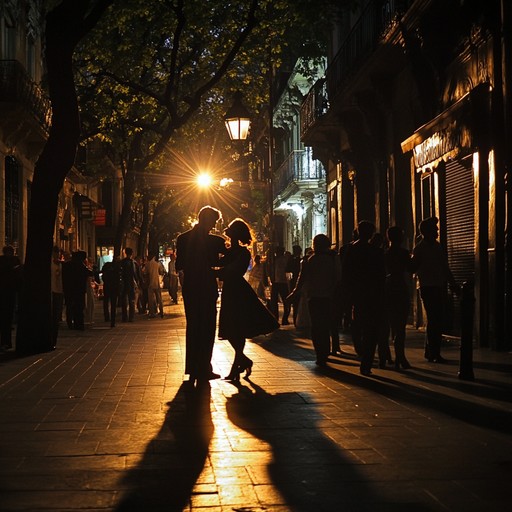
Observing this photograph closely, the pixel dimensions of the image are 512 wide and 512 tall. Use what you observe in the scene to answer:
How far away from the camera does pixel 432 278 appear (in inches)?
527

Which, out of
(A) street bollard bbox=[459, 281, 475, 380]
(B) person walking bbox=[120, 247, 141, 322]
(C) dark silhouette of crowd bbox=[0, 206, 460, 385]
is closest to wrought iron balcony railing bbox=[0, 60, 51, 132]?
(B) person walking bbox=[120, 247, 141, 322]

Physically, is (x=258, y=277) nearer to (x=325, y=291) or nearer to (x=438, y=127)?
(x=438, y=127)

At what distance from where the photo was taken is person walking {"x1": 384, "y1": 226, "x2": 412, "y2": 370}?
1260cm

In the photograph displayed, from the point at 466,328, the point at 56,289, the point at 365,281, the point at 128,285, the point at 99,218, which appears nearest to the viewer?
the point at 466,328

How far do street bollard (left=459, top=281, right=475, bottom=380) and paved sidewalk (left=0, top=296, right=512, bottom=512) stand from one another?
142 mm

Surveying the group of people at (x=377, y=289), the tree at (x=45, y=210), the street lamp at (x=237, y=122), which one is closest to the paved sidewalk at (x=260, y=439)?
the group of people at (x=377, y=289)

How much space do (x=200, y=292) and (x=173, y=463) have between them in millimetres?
4645

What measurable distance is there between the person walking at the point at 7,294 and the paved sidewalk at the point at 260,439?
3424 mm

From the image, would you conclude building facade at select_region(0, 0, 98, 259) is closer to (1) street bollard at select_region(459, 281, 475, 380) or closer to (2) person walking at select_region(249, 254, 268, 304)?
(2) person walking at select_region(249, 254, 268, 304)

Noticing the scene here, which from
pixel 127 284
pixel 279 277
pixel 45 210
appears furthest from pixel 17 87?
pixel 45 210

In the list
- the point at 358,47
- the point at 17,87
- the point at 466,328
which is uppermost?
the point at 17,87

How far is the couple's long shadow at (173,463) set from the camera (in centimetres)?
566

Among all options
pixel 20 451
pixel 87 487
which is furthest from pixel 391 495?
pixel 20 451

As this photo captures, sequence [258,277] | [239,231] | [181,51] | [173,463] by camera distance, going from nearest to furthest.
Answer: [173,463] < [239,231] < [258,277] < [181,51]
